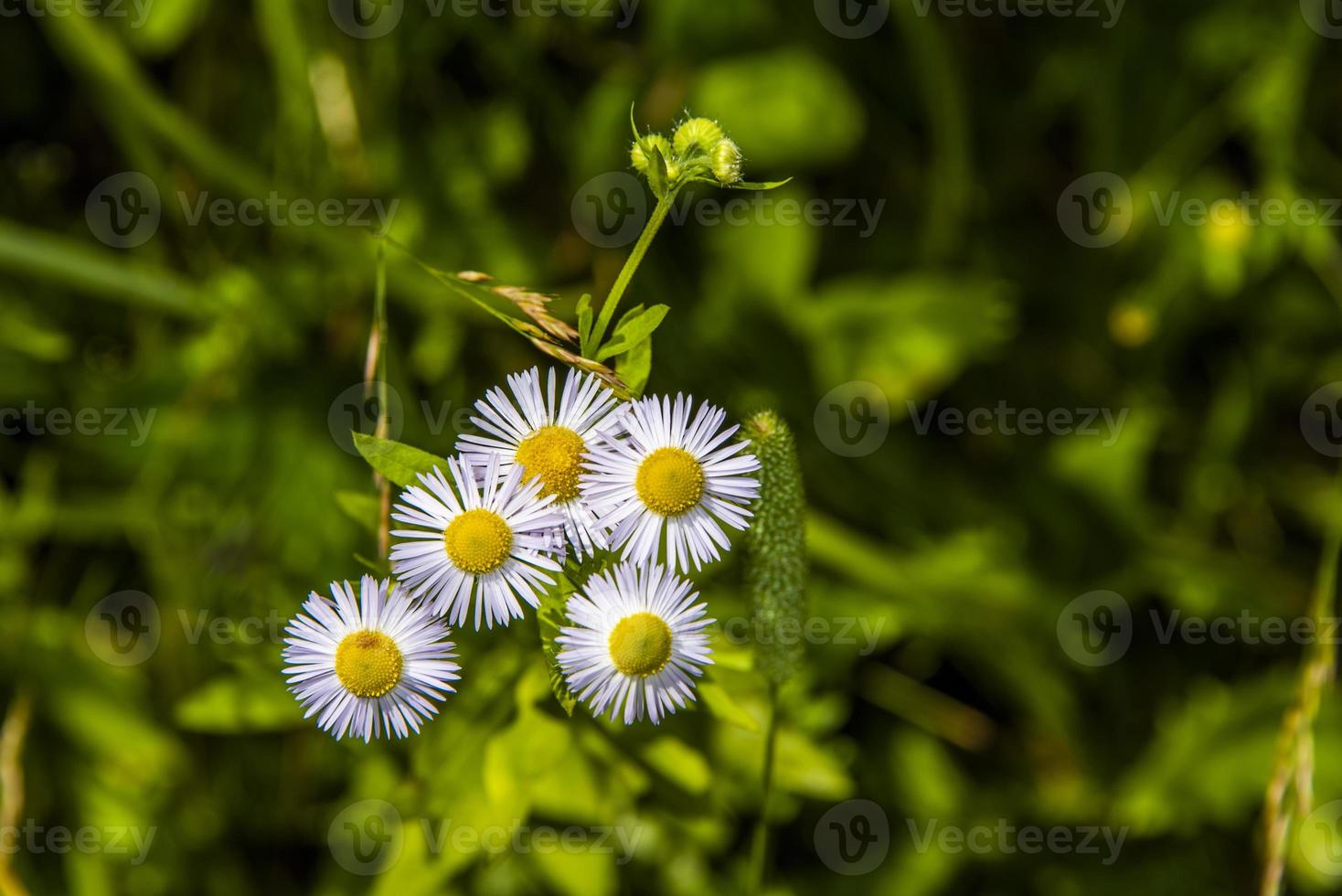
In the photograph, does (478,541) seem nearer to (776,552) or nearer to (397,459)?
(397,459)

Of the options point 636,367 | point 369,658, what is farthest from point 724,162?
point 369,658

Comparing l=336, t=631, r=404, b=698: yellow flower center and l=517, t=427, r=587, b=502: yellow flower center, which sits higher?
l=517, t=427, r=587, b=502: yellow flower center

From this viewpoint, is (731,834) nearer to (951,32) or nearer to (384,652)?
(384,652)

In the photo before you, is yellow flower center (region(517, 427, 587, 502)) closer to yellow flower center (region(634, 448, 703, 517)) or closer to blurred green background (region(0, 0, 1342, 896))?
yellow flower center (region(634, 448, 703, 517))

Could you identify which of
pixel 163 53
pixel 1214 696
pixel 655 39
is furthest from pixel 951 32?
pixel 163 53

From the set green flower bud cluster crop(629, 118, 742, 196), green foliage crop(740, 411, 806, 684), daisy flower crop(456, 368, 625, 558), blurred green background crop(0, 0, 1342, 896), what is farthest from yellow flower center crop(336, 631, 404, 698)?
blurred green background crop(0, 0, 1342, 896)

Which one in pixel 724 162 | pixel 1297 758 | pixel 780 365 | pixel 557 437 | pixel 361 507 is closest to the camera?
pixel 724 162
